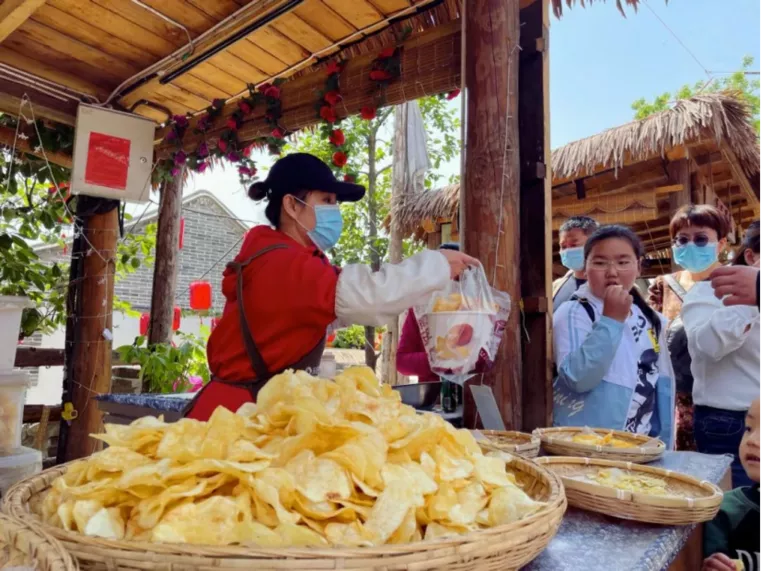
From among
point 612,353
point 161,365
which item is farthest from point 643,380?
point 161,365

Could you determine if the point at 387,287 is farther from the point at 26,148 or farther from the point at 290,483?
the point at 26,148

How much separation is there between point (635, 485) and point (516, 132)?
5.41 ft

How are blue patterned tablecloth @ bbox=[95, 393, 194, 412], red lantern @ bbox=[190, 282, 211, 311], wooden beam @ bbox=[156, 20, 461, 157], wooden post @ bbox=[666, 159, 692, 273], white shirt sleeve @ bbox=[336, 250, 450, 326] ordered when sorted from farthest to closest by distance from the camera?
red lantern @ bbox=[190, 282, 211, 311] < wooden post @ bbox=[666, 159, 692, 273] < blue patterned tablecloth @ bbox=[95, 393, 194, 412] < wooden beam @ bbox=[156, 20, 461, 157] < white shirt sleeve @ bbox=[336, 250, 450, 326]

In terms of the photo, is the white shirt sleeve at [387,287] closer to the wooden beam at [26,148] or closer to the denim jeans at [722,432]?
the denim jeans at [722,432]

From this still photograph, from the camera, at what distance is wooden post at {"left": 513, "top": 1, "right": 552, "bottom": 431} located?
2.53m

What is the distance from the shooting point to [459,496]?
0.94 m

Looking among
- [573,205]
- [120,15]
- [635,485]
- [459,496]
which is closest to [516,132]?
[635,485]

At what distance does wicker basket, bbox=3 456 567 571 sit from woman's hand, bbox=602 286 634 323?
1.53 m

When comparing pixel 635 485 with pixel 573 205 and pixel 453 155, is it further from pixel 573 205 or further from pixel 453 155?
pixel 453 155

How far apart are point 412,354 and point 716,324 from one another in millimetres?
1431

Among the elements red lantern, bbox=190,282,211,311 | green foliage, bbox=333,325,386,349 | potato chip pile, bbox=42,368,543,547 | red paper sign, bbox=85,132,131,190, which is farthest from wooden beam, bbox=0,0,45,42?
green foliage, bbox=333,325,386,349

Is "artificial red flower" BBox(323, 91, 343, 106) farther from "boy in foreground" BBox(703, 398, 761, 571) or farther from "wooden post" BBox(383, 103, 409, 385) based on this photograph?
"wooden post" BBox(383, 103, 409, 385)

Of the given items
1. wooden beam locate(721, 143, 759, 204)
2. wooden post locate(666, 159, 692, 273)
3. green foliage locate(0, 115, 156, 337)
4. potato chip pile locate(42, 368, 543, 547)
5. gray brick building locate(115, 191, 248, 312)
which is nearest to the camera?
potato chip pile locate(42, 368, 543, 547)

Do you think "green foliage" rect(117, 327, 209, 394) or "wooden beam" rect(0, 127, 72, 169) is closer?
"wooden beam" rect(0, 127, 72, 169)
